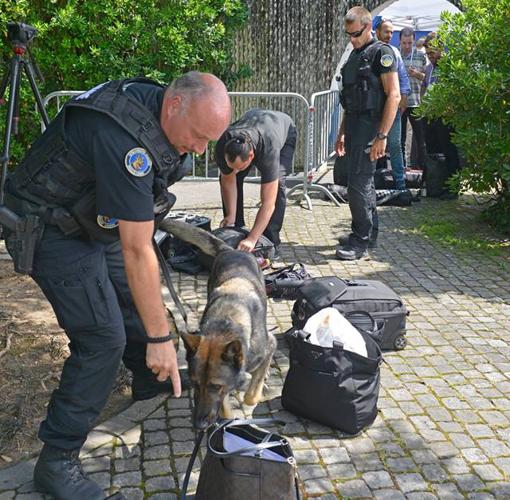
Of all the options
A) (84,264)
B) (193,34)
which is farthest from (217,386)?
(193,34)

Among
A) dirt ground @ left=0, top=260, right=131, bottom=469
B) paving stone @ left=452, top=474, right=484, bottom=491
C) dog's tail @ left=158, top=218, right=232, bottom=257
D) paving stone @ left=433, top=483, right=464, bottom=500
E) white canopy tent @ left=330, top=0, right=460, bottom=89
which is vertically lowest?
paving stone @ left=452, top=474, right=484, bottom=491

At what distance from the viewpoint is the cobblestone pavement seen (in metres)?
3.34

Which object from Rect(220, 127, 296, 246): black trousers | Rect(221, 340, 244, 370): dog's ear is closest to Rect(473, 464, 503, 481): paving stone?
Rect(221, 340, 244, 370): dog's ear

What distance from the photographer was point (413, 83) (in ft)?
36.6

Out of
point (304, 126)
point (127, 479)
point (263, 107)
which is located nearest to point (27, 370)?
point (127, 479)

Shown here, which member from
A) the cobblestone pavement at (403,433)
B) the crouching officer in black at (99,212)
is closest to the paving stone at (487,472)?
the cobblestone pavement at (403,433)

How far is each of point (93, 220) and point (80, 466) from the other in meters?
1.26

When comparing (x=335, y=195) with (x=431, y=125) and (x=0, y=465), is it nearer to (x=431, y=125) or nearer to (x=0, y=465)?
(x=431, y=125)

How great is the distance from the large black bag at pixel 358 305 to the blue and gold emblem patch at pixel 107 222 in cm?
205

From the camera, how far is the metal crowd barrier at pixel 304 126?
9.34m

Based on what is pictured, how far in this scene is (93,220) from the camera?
2873 mm

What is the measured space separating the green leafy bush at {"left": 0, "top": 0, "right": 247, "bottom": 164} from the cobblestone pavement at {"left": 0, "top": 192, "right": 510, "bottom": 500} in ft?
18.5

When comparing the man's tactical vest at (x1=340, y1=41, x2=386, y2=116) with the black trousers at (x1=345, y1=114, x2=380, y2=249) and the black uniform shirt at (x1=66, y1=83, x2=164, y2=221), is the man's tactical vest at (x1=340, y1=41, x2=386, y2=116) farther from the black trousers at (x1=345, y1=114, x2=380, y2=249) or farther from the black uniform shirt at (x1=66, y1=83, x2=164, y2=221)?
the black uniform shirt at (x1=66, y1=83, x2=164, y2=221)

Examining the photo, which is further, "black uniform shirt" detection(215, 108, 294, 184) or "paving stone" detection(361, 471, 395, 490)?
"black uniform shirt" detection(215, 108, 294, 184)
